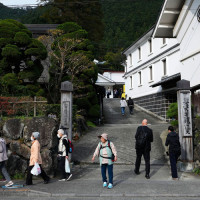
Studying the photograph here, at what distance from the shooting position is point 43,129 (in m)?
8.84

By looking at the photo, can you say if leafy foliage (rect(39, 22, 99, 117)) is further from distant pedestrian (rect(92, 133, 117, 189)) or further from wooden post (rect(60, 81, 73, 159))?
distant pedestrian (rect(92, 133, 117, 189))

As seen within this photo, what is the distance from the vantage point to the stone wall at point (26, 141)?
8.71 meters

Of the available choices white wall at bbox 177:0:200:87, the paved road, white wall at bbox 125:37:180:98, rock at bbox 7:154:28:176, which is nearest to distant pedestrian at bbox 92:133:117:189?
the paved road

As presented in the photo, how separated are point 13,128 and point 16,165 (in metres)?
1.33

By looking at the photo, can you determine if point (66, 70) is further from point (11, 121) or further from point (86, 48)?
point (11, 121)

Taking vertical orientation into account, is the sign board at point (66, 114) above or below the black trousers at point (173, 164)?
above

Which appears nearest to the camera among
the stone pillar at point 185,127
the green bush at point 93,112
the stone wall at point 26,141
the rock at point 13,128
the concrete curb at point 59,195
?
the concrete curb at point 59,195

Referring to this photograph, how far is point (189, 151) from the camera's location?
951cm

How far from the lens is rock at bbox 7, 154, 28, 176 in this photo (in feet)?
28.8

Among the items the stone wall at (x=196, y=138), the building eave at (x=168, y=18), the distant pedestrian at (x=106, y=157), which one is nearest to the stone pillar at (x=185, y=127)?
the stone wall at (x=196, y=138)

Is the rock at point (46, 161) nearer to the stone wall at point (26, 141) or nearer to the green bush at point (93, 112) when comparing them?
the stone wall at point (26, 141)

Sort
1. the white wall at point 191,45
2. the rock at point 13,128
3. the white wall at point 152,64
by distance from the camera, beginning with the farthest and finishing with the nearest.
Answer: the white wall at point 152,64
the white wall at point 191,45
the rock at point 13,128

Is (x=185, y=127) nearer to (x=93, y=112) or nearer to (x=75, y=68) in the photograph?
(x=93, y=112)

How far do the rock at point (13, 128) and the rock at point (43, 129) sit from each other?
276 mm
